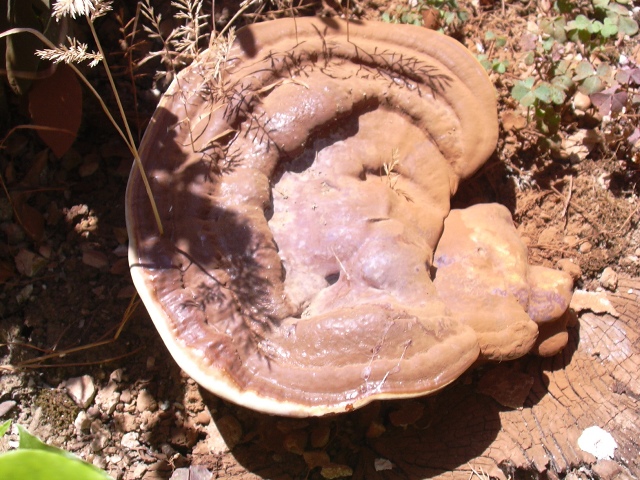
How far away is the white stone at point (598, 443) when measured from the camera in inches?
114

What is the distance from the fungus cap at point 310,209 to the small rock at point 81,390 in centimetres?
107

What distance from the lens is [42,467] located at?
161 cm

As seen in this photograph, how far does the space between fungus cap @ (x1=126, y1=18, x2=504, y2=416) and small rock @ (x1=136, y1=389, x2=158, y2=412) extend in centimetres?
98

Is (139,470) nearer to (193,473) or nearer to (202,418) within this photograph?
(193,473)

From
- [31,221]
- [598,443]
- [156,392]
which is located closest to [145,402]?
[156,392]

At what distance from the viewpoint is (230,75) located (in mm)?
2521

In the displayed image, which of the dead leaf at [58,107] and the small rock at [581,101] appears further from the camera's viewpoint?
the small rock at [581,101]

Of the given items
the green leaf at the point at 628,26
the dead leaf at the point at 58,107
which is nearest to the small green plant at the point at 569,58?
the green leaf at the point at 628,26

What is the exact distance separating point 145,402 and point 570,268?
2.40 m

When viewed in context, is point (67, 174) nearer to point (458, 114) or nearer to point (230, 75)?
point (230, 75)

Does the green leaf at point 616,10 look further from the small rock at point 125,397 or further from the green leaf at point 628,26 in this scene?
the small rock at point 125,397

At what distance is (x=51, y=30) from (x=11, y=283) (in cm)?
133

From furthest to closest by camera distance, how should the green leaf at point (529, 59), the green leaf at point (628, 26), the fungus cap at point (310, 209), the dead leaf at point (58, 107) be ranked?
1. the green leaf at point (529, 59)
2. the green leaf at point (628, 26)
3. the dead leaf at point (58, 107)
4. the fungus cap at point (310, 209)

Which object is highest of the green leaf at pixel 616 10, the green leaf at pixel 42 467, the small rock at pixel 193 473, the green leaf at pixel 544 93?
the green leaf at pixel 616 10
